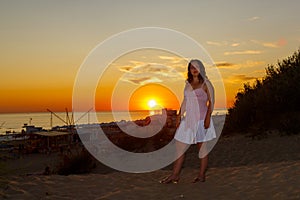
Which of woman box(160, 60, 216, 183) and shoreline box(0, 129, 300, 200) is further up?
woman box(160, 60, 216, 183)

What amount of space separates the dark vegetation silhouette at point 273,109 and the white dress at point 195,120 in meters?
7.88

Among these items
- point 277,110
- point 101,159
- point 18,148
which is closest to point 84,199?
point 101,159

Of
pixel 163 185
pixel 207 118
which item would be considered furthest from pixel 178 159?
pixel 207 118

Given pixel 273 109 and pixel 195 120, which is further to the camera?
pixel 273 109

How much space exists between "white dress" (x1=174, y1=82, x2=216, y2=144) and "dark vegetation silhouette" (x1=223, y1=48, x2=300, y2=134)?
7.88 m

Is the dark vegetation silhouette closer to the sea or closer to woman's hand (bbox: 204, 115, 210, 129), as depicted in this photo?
the sea

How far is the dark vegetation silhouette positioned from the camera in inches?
579

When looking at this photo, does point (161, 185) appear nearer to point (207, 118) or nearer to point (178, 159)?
point (178, 159)

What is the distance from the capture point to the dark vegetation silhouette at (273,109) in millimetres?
14715

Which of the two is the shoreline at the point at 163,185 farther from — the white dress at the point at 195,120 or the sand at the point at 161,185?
the white dress at the point at 195,120

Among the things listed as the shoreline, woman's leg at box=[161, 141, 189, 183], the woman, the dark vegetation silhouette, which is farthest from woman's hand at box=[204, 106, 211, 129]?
the dark vegetation silhouette

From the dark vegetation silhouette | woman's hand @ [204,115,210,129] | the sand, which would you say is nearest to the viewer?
the sand

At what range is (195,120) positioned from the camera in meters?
6.70

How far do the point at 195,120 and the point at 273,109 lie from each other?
1003 centimetres
